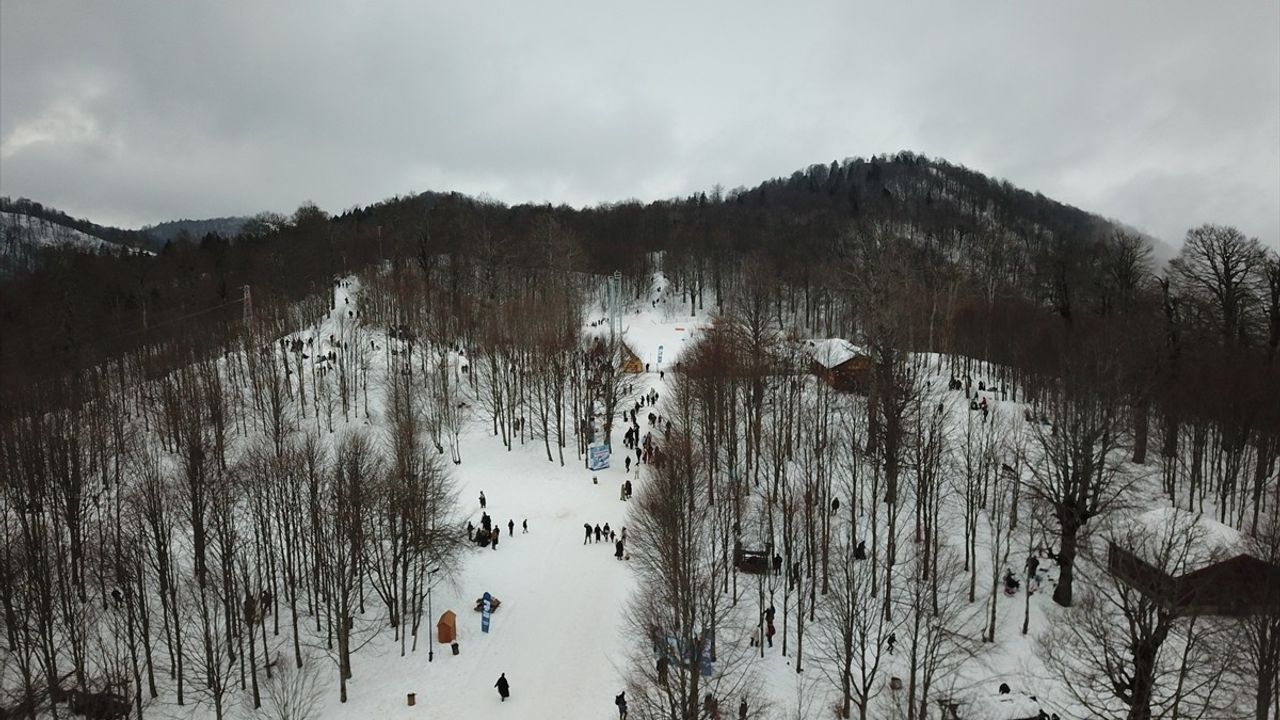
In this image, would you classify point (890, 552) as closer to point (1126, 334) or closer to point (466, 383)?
point (1126, 334)

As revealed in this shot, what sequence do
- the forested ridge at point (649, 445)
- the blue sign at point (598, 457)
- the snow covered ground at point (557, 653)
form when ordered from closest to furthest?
the snow covered ground at point (557, 653) → the forested ridge at point (649, 445) → the blue sign at point (598, 457)

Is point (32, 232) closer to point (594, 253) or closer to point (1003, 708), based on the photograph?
point (594, 253)

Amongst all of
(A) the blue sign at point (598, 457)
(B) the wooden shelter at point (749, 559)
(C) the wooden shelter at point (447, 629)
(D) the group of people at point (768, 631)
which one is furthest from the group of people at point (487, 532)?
(D) the group of people at point (768, 631)

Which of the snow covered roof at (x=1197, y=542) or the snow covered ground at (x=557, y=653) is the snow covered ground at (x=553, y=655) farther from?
the snow covered roof at (x=1197, y=542)

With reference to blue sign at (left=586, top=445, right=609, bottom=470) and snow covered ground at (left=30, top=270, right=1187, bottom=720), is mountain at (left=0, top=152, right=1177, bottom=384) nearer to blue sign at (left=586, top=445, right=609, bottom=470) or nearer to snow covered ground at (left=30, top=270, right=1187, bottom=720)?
blue sign at (left=586, top=445, right=609, bottom=470)

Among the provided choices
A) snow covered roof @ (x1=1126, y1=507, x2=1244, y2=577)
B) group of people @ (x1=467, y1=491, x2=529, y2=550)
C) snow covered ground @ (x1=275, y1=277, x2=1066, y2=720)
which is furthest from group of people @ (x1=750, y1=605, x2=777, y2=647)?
group of people @ (x1=467, y1=491, x2=529, y2=550)

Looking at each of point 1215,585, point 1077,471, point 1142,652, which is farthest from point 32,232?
point 1215,585

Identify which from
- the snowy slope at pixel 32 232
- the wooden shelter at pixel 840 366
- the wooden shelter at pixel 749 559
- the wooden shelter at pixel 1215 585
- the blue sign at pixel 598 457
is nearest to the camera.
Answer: the wooden shelter at pixel 1215 585
